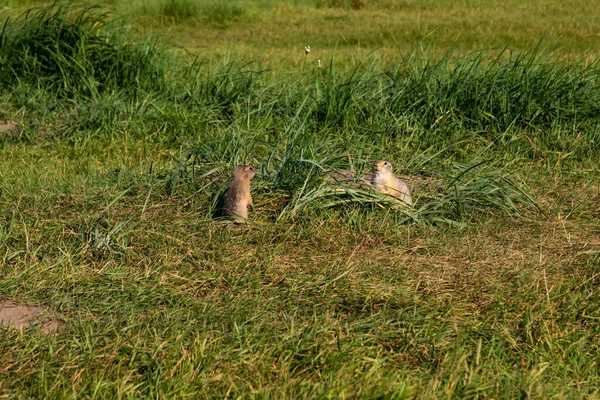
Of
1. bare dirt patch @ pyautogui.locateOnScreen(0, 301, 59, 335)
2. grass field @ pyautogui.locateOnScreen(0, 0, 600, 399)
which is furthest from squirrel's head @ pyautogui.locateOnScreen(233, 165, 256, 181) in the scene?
bare dirt patch @ pyautogui.locateOnScreen(0, 301, 59, 335)

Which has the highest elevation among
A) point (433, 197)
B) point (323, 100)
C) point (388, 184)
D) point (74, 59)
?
point (388, 184)

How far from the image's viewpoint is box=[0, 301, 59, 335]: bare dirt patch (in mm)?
3383

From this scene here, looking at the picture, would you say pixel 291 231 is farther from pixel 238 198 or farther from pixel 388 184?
pixel 388 184

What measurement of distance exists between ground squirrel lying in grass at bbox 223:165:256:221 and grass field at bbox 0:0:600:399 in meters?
0.08

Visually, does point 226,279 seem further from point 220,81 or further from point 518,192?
point 220,81

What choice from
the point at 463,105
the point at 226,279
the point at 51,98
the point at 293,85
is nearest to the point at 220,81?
the point at 293,85

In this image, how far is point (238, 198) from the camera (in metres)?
4.36

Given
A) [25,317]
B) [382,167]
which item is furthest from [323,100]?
[25,317]

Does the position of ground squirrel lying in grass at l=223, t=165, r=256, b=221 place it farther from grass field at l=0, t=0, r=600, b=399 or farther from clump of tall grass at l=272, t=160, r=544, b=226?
clump of tall grass at l=272, t=160, r=544, b=226

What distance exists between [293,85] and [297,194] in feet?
8.09

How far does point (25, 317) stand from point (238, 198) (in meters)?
1.29

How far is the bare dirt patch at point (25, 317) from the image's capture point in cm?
338

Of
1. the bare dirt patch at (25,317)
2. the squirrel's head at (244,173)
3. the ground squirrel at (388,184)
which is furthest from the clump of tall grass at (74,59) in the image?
the bare dirt patch at (25,317)

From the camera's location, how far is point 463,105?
20.9 feet
